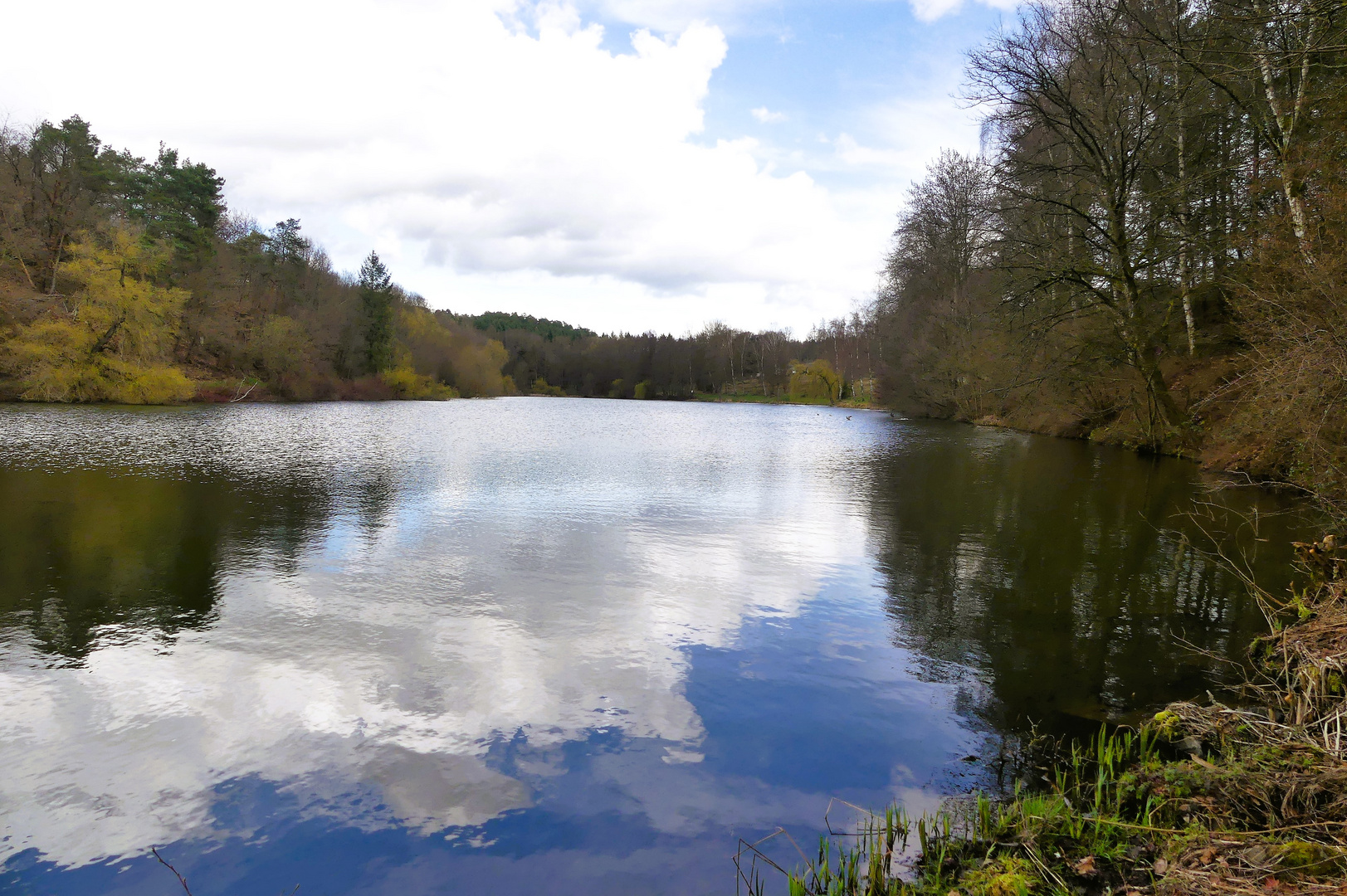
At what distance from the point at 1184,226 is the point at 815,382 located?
57.9 metres

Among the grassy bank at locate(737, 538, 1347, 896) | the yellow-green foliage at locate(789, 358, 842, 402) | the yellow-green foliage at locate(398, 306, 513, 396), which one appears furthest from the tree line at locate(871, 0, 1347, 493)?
the yellow-green foliage at locate(398, 306, 513, 396)

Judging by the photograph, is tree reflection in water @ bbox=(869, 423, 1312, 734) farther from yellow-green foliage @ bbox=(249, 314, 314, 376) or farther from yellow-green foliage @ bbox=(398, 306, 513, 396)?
yellow-green foliage @ bbox=(398, 306, 513, 396)

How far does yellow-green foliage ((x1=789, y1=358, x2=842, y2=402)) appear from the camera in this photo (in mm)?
71812

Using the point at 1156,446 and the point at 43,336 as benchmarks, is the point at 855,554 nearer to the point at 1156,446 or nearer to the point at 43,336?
the point at 1156,446

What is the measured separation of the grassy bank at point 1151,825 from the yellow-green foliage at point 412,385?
63.5 metres

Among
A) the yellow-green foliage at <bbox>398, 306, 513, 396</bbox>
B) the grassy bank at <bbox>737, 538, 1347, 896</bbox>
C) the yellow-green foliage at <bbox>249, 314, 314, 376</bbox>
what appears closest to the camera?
the grassy bank at <bbox>737, 538, 1347, 896</bbox>

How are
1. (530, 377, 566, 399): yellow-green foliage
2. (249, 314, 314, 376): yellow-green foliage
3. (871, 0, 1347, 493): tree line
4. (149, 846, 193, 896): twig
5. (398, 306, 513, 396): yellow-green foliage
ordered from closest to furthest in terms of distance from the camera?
1. (149, 846, 193, 896): twig
2. (871, 0, 1347, 493): tree line
3. (249, 314, 314, 376): yellow-green foliage
4. (398, 306, 513, 396): yellow-green foliage
5. (530, 377, 566, 399): yellow-green foliage

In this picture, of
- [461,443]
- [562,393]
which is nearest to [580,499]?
[461,443]

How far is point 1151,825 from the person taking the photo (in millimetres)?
3109

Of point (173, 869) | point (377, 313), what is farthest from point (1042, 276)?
point (377, 313)

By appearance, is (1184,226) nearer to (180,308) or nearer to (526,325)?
(180,308)

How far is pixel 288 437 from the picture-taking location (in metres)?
23.5

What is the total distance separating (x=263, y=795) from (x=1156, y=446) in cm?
2432

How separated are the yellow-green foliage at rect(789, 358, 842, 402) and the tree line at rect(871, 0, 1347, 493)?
45.0 meters
